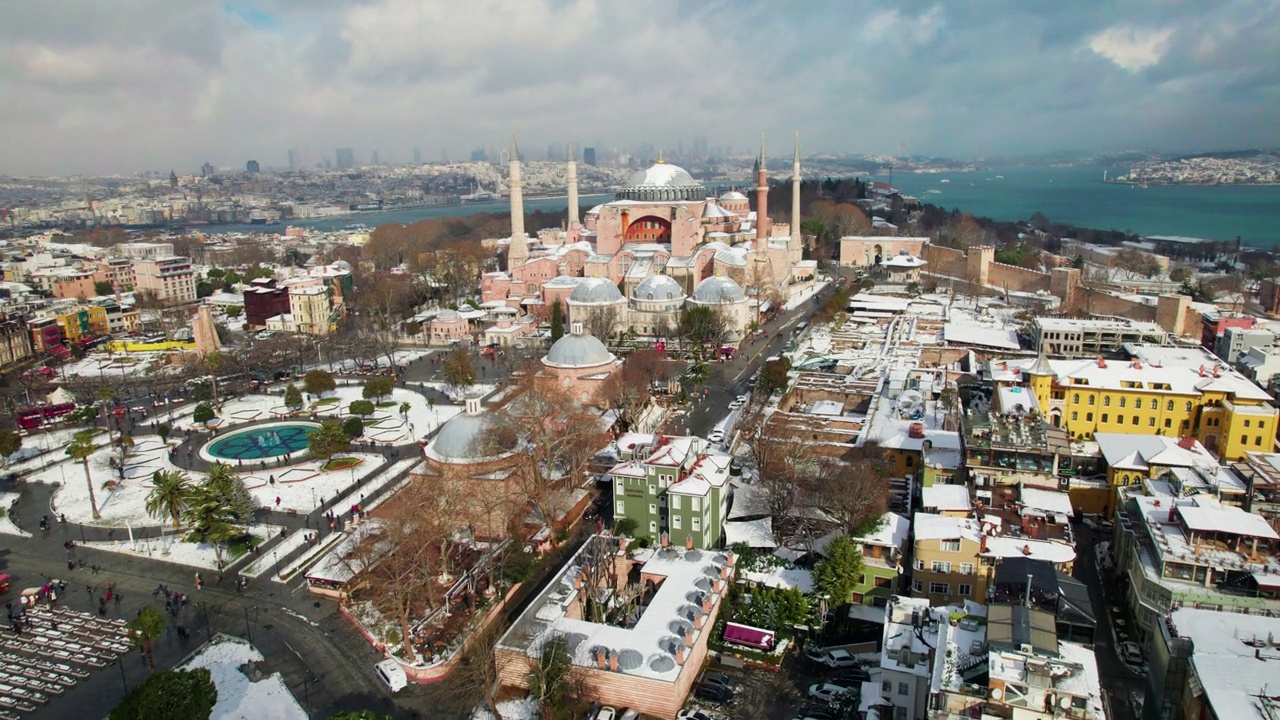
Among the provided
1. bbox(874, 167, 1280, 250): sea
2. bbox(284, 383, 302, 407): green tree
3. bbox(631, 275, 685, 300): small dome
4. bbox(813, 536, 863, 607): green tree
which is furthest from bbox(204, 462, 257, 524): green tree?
bbox(874, 167, 1280, 250): sea

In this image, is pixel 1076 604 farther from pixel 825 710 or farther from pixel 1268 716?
pixel 825 710

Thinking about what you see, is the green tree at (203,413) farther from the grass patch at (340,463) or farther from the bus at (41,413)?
the grass patch at (340,463)

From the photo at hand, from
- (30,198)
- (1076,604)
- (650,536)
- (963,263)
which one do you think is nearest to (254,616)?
(650,536)

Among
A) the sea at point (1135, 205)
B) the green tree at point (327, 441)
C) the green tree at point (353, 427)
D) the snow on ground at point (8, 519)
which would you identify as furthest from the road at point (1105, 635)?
the sea at point (1135, 205)

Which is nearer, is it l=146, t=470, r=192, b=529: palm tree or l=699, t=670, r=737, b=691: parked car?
l=699, t=670, r=737, b=691: parked car

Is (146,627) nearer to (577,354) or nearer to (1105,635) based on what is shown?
(577,354)

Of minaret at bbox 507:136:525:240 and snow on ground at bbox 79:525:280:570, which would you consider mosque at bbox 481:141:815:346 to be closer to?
minaret at bbox 507:136:525:240
